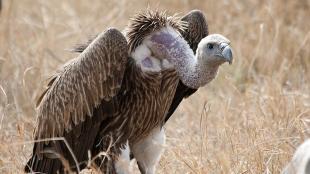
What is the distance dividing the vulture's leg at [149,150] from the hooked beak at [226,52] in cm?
84

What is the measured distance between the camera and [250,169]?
5430mm

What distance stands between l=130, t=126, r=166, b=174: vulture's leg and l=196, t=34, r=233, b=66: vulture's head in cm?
71

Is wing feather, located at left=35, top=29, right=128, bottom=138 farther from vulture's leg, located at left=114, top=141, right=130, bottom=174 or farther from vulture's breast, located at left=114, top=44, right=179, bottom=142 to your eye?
vulture's leg, located at left=114, top=141, right=130, bottom=174

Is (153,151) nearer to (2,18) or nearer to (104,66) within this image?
(104,66)

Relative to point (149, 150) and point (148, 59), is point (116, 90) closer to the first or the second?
point (148, 59)

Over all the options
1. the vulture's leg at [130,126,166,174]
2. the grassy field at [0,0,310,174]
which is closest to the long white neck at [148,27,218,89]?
the grassy field at [0,0,310,174]

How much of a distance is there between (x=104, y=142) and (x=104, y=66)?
0.49 meters

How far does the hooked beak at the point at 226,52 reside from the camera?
5211mm

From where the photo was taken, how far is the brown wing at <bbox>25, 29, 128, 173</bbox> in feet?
17.9

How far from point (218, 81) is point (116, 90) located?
3.03m

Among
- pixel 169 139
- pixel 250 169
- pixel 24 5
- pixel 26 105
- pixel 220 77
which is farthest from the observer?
pixel 24 5

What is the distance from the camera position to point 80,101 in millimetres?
5598

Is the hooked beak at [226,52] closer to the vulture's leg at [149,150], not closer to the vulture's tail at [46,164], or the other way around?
the vulture's leg at [149,150]

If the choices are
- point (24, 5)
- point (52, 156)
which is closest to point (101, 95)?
point (52, 156)
